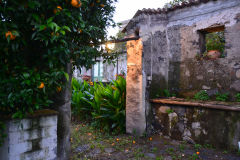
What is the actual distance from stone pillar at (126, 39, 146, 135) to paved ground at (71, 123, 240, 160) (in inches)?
12.0

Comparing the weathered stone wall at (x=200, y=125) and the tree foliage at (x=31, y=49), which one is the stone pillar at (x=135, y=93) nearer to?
the weathered stone wall at (x=200, y=125)

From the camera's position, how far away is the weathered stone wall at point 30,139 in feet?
6.36

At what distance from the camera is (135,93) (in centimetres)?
445

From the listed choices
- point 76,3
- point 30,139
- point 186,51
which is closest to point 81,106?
point 186,51

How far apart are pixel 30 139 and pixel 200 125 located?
3246mm

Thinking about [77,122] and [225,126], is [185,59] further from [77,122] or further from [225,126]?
[77,122]

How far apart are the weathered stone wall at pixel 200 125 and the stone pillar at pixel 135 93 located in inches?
16.5

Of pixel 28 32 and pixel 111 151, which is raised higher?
pixel 28 32

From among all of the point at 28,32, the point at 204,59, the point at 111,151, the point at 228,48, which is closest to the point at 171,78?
the point at 204,59

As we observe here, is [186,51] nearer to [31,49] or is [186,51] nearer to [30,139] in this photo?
[31,49]

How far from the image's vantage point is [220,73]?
4.33m

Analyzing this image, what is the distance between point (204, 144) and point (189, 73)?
1.85 m

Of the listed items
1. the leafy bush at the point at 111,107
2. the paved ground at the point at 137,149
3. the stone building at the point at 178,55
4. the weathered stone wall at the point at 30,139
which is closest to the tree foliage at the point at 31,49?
the weathered stone wall at the point at 30,139

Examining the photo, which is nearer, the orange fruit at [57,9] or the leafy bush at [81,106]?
the orange fruit at [57,9]
